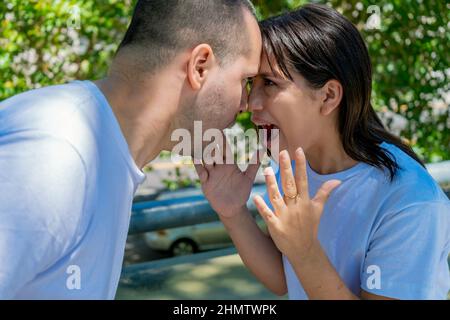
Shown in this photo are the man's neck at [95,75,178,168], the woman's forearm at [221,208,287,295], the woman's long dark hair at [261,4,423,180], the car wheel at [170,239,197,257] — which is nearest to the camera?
the man's neck at [95,75,178,168]

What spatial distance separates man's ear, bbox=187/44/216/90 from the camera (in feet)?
6.34

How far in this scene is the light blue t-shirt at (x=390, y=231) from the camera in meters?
1.82

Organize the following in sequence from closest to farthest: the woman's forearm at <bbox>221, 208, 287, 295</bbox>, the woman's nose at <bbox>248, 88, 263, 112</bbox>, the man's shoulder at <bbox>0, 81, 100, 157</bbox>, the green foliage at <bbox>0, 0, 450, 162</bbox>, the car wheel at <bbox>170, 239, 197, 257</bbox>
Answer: the man's shoulder at <bbox>0, 81, 100, 157</bbox>
the woman's nose at <bbox>248, 88, 263, 112</bbox>
the woman's forearm at <bbox>221, 208, 287, 295</bbox>
the green foliage at <bbox>0, 0, 450, 162</bbox>
the car wheel at <bbox>170, 239, 197, 257</bbox>

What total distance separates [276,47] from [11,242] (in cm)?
113

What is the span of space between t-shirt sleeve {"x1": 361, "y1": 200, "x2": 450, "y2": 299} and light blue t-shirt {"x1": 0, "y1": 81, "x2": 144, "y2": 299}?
75 cm

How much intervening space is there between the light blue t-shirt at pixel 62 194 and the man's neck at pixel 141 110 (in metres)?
0.08

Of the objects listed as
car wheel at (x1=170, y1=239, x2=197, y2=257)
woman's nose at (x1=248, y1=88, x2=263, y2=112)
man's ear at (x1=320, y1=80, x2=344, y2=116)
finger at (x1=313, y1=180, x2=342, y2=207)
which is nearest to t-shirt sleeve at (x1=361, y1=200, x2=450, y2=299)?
finger at (x1=313, y1=180, x2=342, y2=207)

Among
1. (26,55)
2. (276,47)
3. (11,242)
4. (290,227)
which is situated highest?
(276,47)

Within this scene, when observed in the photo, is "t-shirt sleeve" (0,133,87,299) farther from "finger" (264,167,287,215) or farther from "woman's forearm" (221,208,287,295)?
"woman's forearm" (221,208,287,295)

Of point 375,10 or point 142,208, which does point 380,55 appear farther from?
point 142,208

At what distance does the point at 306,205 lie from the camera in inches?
70.8

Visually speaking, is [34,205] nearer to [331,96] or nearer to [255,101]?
[255,101]

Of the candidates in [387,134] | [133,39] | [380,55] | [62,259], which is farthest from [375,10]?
[62,259]

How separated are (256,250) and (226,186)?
0.86ft
